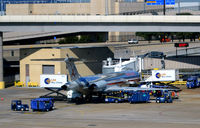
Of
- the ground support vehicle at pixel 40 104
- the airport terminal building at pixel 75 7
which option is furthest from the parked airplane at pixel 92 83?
the airport terminal building at pixel 75 7

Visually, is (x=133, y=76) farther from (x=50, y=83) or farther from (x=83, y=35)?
(x=83, y=35)

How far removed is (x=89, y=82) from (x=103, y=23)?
17.9 metres

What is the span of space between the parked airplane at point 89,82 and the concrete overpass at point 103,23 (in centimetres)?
896

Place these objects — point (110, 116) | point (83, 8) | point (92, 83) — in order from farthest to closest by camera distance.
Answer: point (83, 8)
point (92, 83)
point (110, 116)

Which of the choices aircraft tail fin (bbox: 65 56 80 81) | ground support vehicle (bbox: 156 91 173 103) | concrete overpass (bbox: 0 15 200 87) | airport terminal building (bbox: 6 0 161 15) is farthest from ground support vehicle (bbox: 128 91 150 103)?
airport terminal building (bbox: 6 0 161 15)

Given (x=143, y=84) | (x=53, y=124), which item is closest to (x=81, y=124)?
(x=53, y=124)

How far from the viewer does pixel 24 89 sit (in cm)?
7681

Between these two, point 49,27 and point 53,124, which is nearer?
point 53,124

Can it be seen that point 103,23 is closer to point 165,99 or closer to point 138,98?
point 138,98

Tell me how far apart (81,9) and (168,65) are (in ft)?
196

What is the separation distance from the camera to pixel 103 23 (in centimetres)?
7162

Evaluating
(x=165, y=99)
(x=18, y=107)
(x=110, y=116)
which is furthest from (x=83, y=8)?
(x=110, y=116)

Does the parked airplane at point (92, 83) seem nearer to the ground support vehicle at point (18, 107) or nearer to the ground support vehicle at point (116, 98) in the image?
the ground support vehicle at point (116, 98)

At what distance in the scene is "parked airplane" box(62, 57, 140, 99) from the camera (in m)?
52.3
